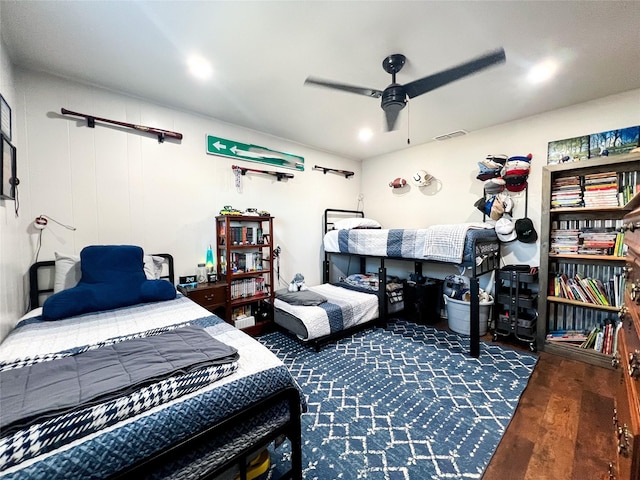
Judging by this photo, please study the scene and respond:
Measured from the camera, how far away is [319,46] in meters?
1.85

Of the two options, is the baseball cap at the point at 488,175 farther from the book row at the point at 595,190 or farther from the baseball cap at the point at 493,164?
the book row at the point at 595,190

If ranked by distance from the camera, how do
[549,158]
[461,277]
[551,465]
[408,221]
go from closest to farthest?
[551,465], [549,158], [461,277], [408,221]

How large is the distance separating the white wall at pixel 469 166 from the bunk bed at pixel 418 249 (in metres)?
0.59

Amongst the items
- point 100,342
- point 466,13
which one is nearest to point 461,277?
point 466,13

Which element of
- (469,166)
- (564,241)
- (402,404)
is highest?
(469,166)

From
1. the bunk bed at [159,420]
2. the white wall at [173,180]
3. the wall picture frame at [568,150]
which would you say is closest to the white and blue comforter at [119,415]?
the bunk bed at [159,420]

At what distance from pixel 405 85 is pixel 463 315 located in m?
2.60

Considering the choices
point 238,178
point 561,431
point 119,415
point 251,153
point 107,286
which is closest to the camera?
point 119,415

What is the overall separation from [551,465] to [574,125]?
3.15m

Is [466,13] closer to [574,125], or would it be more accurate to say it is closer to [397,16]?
[397,16]

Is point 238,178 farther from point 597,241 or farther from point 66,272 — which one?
point 597,241

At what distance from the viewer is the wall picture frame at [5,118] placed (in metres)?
1.59

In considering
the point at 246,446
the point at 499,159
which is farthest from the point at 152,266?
the point at 499,159

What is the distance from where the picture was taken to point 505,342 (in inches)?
114
